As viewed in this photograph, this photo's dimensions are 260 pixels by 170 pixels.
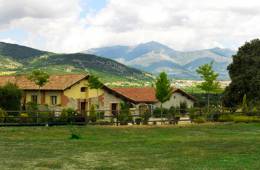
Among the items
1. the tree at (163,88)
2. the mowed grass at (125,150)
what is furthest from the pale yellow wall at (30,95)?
the mowed grass at (125,150)

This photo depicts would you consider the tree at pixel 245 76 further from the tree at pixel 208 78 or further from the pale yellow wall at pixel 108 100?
the pale yellow wall at pixel 108 100

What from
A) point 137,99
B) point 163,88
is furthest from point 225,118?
point 137,99

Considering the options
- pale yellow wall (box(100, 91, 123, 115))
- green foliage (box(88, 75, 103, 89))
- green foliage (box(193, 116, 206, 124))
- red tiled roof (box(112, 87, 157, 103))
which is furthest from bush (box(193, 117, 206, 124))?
red tiled roof (box(112, 87, 157, 103))

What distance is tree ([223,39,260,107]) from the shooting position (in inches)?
2399

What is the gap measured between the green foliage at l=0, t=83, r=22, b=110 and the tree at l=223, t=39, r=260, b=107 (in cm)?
2787

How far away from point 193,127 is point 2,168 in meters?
27.8

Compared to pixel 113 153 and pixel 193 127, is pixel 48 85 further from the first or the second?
pixel 113 153

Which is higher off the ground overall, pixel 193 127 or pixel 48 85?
pixel 48 85

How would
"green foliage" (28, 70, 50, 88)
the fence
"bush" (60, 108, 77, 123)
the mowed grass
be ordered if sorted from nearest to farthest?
the mowed grass → the fence → "bush" (60, 108, 77, 123) → "green foliage" (28, 70, 50, 88)

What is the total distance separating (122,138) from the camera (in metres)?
35.7

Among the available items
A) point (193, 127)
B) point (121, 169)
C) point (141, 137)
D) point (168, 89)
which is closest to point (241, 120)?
point (193, 127)

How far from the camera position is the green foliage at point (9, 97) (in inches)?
2117

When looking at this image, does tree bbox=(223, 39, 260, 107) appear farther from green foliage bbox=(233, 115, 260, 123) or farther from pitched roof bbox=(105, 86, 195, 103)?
pitched roof bbox=(105, 86, 195, 103)

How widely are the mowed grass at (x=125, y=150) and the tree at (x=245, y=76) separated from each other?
72.4 ft
